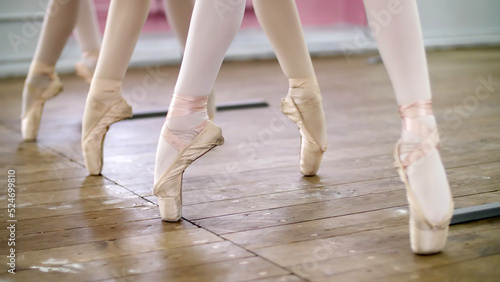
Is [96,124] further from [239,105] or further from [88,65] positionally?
[239,105]

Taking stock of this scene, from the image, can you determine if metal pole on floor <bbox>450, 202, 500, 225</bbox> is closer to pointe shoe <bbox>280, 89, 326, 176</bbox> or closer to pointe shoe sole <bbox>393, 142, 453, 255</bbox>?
pointe shoe sole <bbox>393, 142, 453, 255</bbox>

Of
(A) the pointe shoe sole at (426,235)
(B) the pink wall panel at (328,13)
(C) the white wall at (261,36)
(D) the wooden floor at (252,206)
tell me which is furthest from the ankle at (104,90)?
(B) the pink wall panel at (328,13)

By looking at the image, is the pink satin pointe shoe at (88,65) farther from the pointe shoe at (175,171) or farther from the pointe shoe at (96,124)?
the pointe shoe at (175,171)

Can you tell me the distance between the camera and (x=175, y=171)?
1.05m

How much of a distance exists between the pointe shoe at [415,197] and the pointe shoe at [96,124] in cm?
70

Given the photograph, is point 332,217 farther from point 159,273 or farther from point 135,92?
point 135,92

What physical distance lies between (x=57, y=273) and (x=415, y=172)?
0.49 metres

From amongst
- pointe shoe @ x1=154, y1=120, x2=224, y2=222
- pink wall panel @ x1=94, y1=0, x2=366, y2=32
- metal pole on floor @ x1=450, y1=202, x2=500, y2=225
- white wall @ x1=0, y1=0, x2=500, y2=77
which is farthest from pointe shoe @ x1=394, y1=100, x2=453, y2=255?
pink wall panel @ x1=94, y1=0, x2=366, y2=32

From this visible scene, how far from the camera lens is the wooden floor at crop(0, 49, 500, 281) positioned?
0.85 meters

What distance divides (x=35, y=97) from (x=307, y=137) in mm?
886

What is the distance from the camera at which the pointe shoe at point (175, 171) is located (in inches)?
41.4

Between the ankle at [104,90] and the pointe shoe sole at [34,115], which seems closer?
the ankle at [104,90]

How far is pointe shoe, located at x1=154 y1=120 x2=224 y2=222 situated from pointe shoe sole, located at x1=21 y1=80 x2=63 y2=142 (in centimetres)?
89

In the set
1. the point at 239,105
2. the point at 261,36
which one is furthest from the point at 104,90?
the point at 261,36
